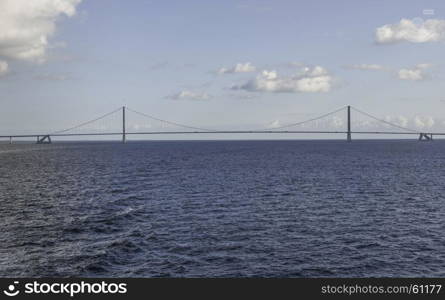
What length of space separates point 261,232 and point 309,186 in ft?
116

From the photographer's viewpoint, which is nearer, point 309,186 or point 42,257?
point 42,257

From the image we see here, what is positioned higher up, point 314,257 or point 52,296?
point 52,296

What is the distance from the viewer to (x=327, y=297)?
19000 millimetres

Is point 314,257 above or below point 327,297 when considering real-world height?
below

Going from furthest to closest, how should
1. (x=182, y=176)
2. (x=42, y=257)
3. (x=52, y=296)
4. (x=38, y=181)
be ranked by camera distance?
(x=182, y=176), (x=38, y=181), (x=42, y=257), (x=52, y=296)

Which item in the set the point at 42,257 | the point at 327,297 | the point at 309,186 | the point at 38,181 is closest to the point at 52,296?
the point at 327,297

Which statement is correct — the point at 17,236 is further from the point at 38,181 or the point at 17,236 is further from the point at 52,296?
the point at 38,181

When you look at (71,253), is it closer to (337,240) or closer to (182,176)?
(337,240)

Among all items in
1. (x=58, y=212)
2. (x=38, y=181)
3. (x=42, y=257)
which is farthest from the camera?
(x=38, y=181)

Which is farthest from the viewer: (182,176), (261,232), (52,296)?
(182,176)

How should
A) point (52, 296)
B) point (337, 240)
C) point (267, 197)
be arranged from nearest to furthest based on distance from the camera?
point (52, 296), point (337, 240), point (267, 197)

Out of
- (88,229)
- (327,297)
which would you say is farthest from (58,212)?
(327,297)

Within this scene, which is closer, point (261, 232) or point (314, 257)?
point (314, 257)

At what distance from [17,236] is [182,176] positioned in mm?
56015
